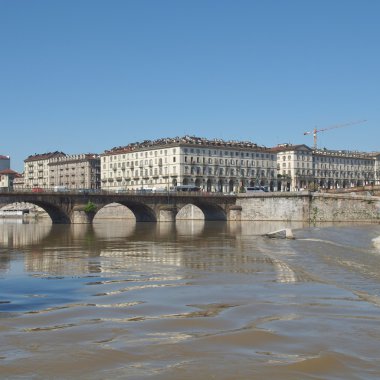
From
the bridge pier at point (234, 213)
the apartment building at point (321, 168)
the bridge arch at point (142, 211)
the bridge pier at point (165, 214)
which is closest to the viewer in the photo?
the bridge pier at point (165, 214)

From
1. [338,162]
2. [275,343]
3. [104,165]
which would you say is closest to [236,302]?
[275,343]

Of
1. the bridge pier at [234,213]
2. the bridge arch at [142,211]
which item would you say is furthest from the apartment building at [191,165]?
the bridge arch at [142,211]

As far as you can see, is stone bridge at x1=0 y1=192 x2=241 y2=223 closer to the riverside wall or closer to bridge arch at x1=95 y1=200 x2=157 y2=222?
bridge arch at x1=95 y1=200 x2=157 y2=222

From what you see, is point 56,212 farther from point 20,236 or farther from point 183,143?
point 183,143

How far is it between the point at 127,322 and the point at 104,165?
166740 millimetres

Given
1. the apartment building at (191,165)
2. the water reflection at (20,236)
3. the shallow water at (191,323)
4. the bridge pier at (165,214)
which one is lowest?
the shallow water at (191,323)

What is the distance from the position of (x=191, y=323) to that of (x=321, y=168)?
6946 inches

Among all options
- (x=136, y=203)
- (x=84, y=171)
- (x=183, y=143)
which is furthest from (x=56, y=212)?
(x=84, y=171)

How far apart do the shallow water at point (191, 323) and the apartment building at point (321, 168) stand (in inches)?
6008

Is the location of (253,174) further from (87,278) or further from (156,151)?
(87,278)

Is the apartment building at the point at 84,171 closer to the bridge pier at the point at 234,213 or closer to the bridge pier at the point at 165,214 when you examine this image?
the bridge pier at the point at 234,213

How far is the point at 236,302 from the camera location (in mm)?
14242

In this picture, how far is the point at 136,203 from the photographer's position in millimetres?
93812

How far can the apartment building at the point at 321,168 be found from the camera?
175 m
